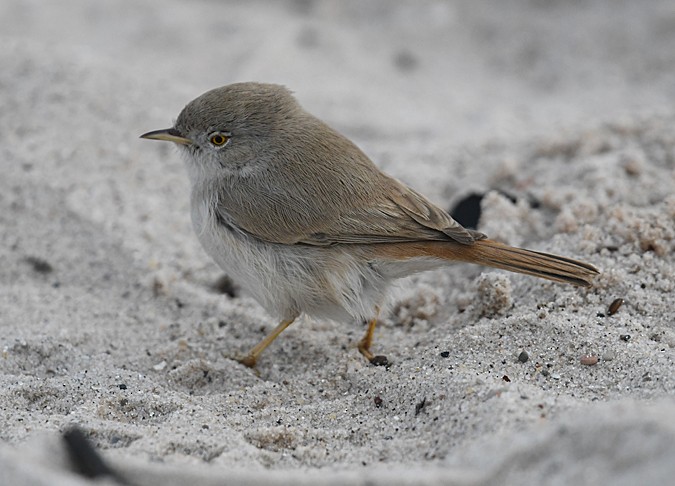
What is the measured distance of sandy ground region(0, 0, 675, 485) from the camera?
3004 mm

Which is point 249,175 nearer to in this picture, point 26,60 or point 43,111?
point 43,111

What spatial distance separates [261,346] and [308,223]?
0.78 metres

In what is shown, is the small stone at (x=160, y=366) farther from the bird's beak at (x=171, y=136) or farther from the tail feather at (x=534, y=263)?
the tail feather at (x=534, y=263)

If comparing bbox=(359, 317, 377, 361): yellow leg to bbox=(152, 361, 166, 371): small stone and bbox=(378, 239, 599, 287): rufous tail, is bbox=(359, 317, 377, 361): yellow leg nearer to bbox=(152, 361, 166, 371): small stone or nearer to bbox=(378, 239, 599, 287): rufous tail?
bbox=(378, 239, 599, 287): rufous tail

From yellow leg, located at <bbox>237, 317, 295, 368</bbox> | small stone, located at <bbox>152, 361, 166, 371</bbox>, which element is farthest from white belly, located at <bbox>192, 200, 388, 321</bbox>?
small stone, located at <bbox>152, 361, 166, 371</bbox>

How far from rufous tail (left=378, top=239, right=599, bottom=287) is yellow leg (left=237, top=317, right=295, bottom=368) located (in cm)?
79

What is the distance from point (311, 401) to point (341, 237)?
854 mm

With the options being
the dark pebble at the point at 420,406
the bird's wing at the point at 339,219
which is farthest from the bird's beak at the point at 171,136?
the dark pebble at the point at 420,406

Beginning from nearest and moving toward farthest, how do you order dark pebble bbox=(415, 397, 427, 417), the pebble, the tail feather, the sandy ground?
the sandy ground < dark pebble bbox=(415, 397, 427, 417) < the pebble < the tail feather

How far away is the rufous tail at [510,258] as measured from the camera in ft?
12.8

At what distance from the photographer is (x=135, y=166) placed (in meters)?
6.03

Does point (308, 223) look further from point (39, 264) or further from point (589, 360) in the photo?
point (39, 264)

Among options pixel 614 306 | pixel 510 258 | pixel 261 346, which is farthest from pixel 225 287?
pixel 614 306

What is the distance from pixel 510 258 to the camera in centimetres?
400
